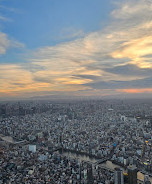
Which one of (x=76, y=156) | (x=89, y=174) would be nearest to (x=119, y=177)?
(x=89, y=174)

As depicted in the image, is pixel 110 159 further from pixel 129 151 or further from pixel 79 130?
pixel 79 130

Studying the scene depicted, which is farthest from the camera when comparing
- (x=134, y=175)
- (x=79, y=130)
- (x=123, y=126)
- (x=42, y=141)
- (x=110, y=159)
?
(x=123, y=126)

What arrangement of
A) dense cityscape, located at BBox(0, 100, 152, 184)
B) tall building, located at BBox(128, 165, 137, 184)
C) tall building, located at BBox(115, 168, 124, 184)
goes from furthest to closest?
dense cityscape, located at BBox(0, 100, 152, 184)
tall building, located at BBox(128, 165, 137, 184)
tall building, located at BBox(115, 168, 124, 184)

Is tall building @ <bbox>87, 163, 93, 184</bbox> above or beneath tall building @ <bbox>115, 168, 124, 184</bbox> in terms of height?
beneath

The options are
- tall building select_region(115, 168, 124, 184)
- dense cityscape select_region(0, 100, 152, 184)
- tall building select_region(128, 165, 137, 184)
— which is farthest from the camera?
dense cityscape select_region(0, 100, 152, 184)

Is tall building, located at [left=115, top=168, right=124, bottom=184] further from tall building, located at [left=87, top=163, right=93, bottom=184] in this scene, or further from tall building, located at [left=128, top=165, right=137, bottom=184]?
tall building, located at [left=87, top=163, right=93, bottom=184]

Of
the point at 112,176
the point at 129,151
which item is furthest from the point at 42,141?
the point at 112,176

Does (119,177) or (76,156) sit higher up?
(119,177)

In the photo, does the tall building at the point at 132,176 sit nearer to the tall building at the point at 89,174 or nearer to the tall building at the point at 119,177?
the tall building at the point at 119,177

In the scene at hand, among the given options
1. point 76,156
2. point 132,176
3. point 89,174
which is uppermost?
point 132,176

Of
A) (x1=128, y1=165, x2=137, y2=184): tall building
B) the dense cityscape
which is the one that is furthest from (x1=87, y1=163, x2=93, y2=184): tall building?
(x1=128, y1=165, x2=137, y2=184): tall building

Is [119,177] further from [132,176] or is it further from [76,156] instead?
[76,156]
